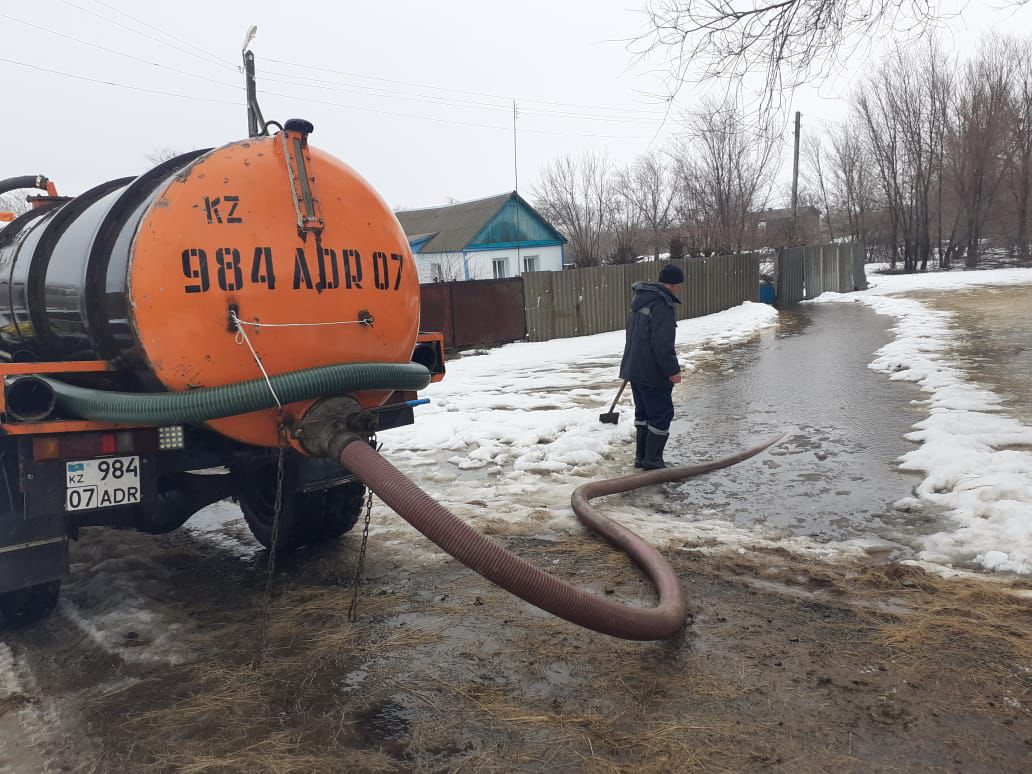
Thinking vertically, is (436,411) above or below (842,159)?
below

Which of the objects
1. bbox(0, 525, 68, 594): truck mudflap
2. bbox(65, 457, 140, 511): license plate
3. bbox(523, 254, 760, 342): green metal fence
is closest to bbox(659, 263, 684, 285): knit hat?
bbox(65, 457, 140, 511): license plate

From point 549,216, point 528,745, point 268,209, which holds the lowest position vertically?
point 528,745

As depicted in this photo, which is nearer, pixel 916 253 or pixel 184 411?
pixel 184 411

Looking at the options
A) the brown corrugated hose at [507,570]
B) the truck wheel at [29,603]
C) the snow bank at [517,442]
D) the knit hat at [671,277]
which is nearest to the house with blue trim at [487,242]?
the snow bank at [517,442]

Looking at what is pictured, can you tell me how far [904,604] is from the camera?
3.72 m

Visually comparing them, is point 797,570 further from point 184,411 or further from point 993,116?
point 993,116

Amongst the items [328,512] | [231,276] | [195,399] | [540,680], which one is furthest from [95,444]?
[540,680]

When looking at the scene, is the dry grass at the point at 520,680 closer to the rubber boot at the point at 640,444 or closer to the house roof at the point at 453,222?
the rubber boot at the point at 640,444

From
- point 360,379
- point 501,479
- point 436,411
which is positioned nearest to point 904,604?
point 360,379

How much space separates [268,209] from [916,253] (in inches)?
1851

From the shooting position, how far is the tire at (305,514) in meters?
4.80

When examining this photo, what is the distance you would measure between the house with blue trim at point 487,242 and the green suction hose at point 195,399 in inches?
1158

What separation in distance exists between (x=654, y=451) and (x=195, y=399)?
14.2 ft

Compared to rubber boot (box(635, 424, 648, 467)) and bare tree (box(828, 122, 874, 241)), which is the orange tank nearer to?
rubber boot (box(635, 424, 648, 467))
